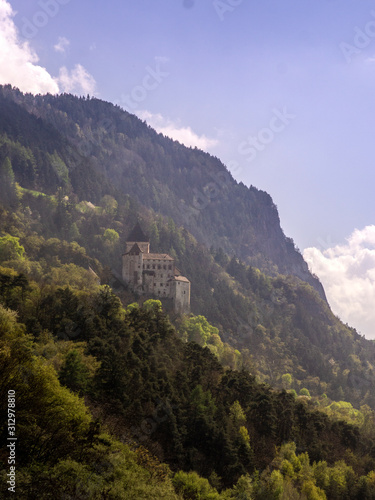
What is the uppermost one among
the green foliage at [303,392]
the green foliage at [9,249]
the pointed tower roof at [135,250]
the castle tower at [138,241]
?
the castle tower at [138,241]

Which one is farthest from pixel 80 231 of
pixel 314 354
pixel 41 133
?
pixel 314 354

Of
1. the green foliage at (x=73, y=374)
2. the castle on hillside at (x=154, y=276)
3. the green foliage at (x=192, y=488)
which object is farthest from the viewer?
the castle on hillside at (x=154, y=276)

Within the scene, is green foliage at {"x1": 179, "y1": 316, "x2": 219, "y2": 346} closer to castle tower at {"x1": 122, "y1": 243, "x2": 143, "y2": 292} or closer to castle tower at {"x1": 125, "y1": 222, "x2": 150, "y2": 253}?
castle tower at {"x1": 122, "y1": 243, "x2": 143, "y2": 292}

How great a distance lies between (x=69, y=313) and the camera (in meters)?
52.1

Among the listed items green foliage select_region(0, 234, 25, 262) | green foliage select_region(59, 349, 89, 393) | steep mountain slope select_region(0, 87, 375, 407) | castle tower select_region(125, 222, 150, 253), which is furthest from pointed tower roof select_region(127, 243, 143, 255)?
green foliage select_region(59, 349, 89, 393)

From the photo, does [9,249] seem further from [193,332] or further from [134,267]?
[193,332]

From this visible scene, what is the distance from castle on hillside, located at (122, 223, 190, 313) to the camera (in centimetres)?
10281

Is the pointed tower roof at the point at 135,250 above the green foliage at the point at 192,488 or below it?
above

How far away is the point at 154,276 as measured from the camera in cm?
10331

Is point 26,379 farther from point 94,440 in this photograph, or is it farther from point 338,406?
point 338,406

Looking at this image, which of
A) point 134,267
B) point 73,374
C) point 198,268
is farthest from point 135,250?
point 73,374

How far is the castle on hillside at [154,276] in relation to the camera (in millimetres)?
102812

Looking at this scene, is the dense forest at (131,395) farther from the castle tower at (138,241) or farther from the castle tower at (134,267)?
the castle tower at (138,241)

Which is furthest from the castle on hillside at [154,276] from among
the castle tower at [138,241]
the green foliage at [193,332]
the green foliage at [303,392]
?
the green foliage at [303,392]
